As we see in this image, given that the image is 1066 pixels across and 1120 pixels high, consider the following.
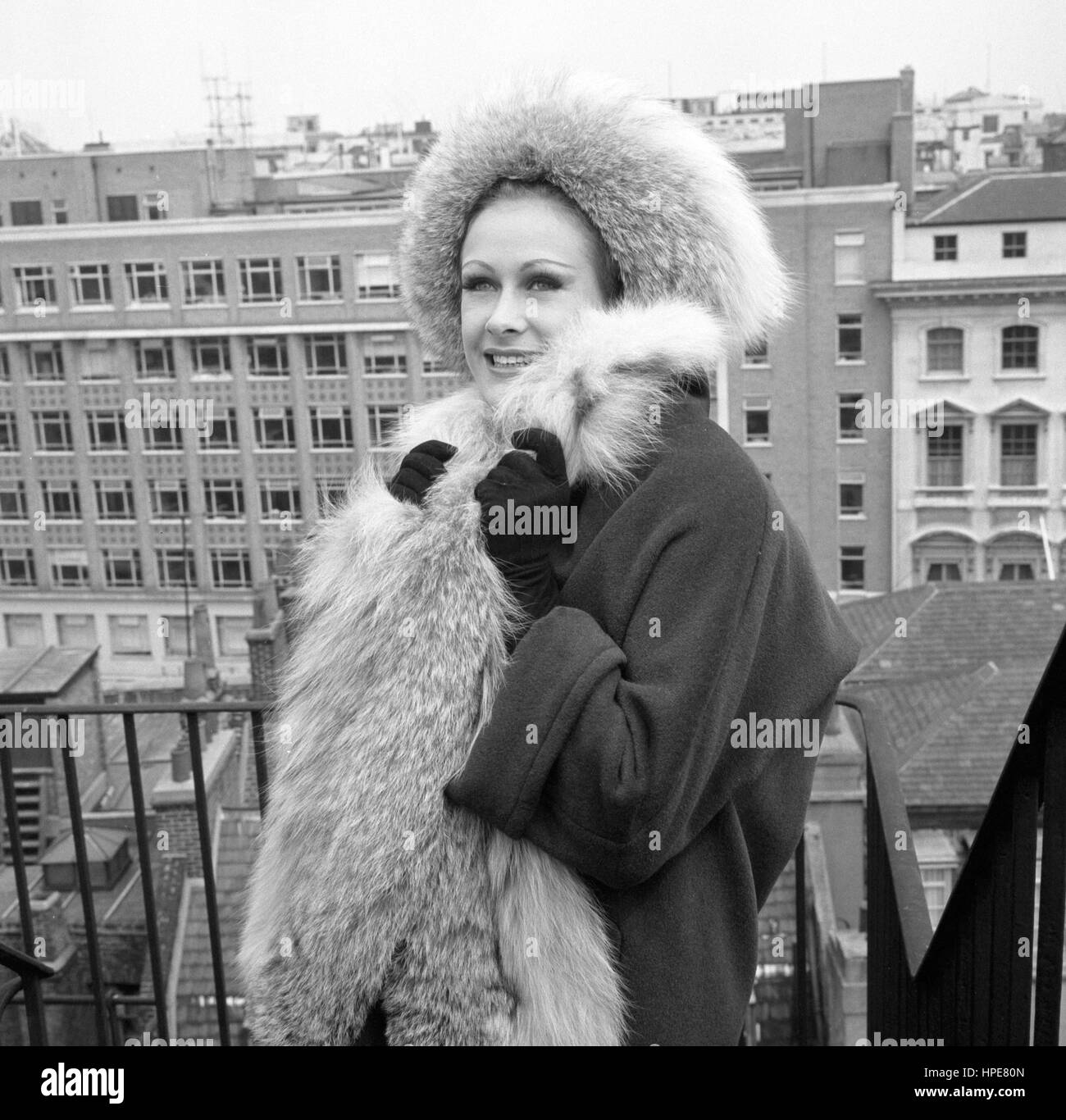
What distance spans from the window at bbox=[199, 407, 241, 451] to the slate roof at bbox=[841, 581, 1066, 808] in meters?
18.8

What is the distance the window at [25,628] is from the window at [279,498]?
7.38m

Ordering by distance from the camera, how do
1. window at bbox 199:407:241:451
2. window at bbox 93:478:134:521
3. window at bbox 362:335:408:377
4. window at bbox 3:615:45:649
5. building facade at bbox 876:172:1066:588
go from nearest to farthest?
building facade at bbox 876:172:1066:588
window at bbox 362:335:408:377
window at bbox 199:407:241:451
window at bbox 93:478:134:521
window at bbox 3:615:45:649

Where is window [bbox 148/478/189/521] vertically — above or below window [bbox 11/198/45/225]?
below

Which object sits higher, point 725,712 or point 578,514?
point 578,514

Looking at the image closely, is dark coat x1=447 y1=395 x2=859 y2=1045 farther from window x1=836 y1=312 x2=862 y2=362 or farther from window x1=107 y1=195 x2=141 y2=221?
window x1=107 y1=195 x2=141 y2=221

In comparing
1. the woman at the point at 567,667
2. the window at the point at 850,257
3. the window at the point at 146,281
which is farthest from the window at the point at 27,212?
the woman at the point at 567,667

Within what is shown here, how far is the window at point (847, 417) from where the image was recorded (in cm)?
2398

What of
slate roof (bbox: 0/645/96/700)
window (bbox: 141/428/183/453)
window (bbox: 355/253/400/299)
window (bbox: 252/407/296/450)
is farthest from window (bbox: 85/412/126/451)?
slate roof (bbox: 0/645/96/700)

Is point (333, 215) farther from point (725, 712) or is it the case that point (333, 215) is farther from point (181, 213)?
point (725, 712)

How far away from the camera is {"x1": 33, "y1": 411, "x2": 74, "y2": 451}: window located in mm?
28797

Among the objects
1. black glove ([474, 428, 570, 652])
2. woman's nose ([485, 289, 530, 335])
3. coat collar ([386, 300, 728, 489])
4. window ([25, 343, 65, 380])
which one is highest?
woman's nose ([485, 289, 530, 335])

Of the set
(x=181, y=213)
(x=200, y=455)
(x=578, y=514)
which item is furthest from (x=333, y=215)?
(x=578, y=514)

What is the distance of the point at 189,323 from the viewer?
26.7 meters
